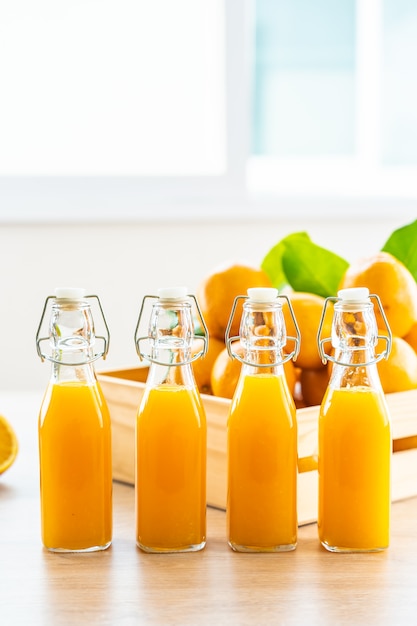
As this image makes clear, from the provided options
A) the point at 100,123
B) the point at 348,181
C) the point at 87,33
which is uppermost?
the point at 87,33

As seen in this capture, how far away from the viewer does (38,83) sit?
9.82 feet

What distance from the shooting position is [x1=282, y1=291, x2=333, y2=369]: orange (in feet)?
3.43

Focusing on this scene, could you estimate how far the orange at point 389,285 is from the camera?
1042 mm

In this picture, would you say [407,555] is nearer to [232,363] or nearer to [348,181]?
[232,363]

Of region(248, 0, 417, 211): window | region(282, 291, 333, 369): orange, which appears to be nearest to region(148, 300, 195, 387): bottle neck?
region(282, 291, 333, 369): orange

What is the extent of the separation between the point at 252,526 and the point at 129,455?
0.30m

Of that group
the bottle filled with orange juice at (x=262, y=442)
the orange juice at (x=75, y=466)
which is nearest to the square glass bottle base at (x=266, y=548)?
the bottle filled with orange juice at (x=262, y=442)

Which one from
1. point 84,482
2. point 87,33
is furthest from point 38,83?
point 84,482

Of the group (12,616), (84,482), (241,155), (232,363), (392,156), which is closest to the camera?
(12,616)

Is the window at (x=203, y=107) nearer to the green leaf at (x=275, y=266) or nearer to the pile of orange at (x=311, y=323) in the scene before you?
the green leaf at (x=275, y=266)

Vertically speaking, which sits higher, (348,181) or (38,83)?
(38,83)

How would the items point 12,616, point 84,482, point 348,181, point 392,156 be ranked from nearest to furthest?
point 12,616 → point 84,482 → point 348,181 → point 392,156

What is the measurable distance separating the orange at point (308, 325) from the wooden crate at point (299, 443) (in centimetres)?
10

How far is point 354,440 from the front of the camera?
815 mm
